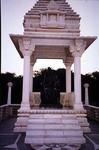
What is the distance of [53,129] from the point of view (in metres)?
6.94

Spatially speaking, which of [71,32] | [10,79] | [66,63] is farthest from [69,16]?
[10,79]

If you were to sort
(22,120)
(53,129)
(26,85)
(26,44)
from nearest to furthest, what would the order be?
(53,129) → (22,120) → (26,85) → (26,44)

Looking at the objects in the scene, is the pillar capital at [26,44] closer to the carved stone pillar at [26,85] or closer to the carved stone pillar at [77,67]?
the carved stone pillar at [26,85]

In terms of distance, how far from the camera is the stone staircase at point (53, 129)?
6332 mm

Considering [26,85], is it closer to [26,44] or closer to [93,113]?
[26,44]

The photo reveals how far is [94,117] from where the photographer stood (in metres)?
12.3

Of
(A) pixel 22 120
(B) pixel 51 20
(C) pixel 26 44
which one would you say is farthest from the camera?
(B) pixel 51 20

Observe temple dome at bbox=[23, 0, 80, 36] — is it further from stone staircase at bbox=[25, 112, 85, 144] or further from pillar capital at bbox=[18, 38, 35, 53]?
stone staircase at bbox=[25, 112, 85, 144]

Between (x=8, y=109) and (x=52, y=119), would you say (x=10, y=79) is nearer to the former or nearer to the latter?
(x=8, y=109)

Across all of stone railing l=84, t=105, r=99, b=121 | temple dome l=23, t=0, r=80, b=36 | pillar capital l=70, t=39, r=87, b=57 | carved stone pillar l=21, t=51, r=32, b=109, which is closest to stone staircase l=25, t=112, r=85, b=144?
carved stone pillar l=21, t=51, r=32, b=109

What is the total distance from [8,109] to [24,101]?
5.55m

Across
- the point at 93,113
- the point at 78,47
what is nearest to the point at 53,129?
the point at 78,47

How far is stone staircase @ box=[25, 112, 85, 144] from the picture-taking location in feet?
20.8

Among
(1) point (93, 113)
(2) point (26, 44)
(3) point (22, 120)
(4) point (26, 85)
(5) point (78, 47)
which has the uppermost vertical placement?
(2) point (26, 44)
